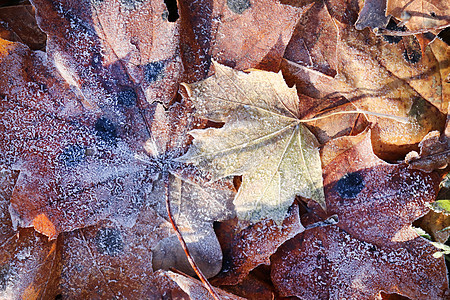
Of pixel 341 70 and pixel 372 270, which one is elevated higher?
pixel 341 70

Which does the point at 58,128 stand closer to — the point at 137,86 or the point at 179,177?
the point at 137,86

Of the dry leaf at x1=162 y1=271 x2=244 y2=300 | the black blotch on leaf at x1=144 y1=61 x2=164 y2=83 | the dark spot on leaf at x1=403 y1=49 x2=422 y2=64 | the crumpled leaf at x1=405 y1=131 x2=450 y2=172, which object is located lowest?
the dry leaf at x1=162 y1=271 x2=244 y2=300

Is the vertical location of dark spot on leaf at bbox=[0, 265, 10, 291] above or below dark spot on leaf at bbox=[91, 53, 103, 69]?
below

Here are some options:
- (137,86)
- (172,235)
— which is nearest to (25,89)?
(137,86)

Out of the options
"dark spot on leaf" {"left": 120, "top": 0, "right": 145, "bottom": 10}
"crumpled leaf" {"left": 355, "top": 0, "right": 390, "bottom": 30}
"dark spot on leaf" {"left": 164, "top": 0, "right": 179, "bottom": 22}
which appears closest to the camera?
"dark spot on leaf" {"left": 120, "top": 0, "right": 145, "bottom": 10}

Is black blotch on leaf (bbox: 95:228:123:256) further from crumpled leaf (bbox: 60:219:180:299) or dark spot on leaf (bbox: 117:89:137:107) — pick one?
dark spot on leaf (bbox: 117:89:137:107)

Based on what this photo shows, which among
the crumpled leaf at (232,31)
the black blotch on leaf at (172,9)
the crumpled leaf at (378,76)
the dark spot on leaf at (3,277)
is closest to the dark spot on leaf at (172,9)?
→ the black blotch on leaf at (172,9)

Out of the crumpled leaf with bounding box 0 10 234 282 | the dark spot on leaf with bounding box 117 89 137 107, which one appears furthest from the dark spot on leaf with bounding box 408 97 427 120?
the dark spot on leaf with bounding box 117 89 137 107

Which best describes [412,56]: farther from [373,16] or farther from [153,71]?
[153,71]
